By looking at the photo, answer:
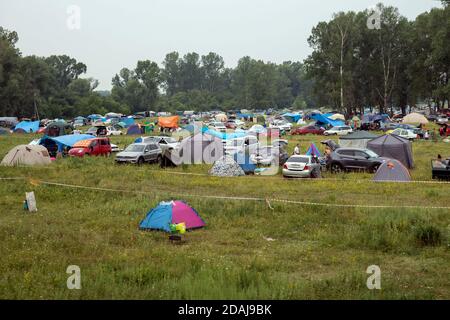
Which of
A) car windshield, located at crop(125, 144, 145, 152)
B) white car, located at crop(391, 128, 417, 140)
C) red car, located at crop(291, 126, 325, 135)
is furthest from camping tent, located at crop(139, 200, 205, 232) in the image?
red car, located at crop(291, 126, 325, 135)

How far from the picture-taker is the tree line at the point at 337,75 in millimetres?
64250

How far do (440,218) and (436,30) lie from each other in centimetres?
5480

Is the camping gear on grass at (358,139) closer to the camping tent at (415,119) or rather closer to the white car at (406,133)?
the white car at (406,133)

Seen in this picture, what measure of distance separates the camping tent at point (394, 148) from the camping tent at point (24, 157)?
59.8 ft

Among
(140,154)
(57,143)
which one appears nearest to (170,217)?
(140,154)

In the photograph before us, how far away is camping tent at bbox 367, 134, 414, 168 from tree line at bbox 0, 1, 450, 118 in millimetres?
12864

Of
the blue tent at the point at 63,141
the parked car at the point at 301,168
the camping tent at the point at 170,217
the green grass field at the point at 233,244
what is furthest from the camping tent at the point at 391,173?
the blue tent at the point at 63,141

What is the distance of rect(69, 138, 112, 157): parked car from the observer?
98.3 ft

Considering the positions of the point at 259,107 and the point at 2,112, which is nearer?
the point at 2,112

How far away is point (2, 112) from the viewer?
82.2 meters

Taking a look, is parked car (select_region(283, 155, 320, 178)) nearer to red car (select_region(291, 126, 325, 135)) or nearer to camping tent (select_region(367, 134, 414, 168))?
camping tent (select_region(367, 134, 414, 168))
